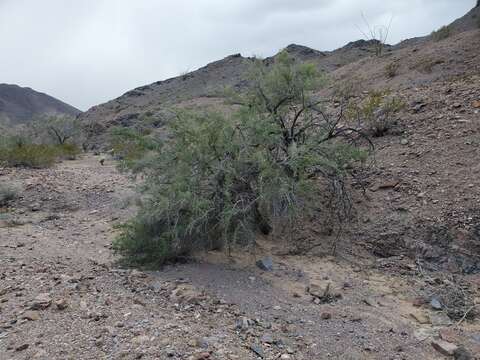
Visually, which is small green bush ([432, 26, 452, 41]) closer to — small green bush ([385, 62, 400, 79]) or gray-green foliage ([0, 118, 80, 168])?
small green bush ([385, 62, 400, 79])

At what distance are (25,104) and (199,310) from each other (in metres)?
72.9

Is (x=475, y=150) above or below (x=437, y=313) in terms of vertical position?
above

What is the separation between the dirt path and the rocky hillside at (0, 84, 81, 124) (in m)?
61.5

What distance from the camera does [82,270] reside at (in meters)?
5.45

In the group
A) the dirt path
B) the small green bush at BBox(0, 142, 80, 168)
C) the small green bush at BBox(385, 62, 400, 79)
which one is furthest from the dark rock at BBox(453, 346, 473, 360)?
the small green bush at BBox(0, 142, 80, 168)

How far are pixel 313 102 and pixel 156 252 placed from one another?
11.4 feet

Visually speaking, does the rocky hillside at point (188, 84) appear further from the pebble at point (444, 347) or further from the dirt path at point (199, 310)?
the pebble at point (444, 347)

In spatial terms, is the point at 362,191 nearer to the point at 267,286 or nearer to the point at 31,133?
the point at 267,286

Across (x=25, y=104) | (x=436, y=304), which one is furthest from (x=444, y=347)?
(x=25, y=104)

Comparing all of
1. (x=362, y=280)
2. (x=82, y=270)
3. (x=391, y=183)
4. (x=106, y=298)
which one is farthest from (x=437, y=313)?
(x=82, y=270)

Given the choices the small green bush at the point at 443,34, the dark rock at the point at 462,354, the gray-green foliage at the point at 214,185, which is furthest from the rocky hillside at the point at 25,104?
the dark rock at the point at 462,354

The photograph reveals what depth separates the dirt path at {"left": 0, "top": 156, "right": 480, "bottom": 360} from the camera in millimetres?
3768

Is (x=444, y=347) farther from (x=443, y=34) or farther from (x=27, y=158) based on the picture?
(x=443, y=34)

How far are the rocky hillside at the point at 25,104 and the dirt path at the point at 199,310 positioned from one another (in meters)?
61.5
